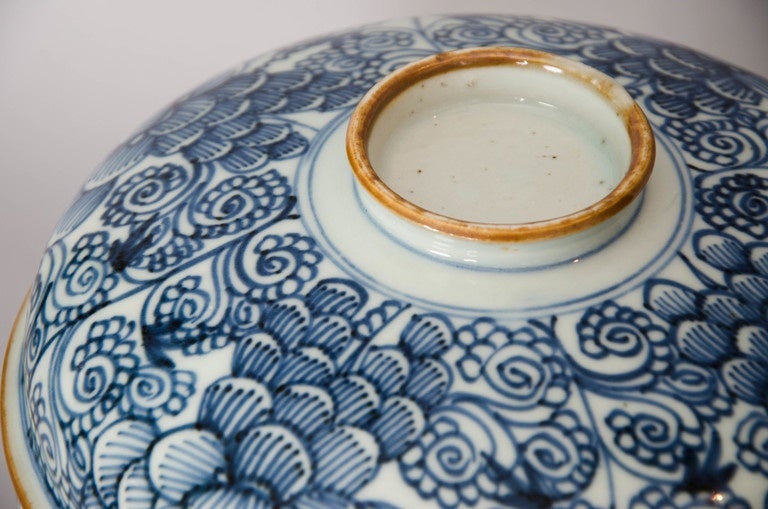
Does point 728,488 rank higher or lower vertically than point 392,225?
lower

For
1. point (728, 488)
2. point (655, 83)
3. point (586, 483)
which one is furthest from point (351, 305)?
point (655, 83)

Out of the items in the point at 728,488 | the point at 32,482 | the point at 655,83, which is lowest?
the point at 32,482

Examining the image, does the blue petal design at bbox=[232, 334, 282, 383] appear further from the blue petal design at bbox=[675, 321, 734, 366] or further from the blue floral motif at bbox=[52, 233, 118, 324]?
the blue petal design at bbox=[675, 321, 734, 366]

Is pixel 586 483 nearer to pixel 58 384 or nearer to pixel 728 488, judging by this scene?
pixel 728 488

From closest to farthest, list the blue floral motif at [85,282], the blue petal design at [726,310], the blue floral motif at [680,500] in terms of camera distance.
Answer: the blue floral motif at [680,500], the blue petal design at [726,310], the blue floral motif at [85,282]

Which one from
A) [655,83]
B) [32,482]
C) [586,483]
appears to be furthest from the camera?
[655,83]

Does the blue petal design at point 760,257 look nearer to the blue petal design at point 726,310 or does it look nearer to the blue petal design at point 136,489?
the blue petal design at point 726,310

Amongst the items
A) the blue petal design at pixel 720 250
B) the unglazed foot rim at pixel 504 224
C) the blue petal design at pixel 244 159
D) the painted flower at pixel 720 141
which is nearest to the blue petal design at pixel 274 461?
the unglazed foot rim at pixel 504 224
